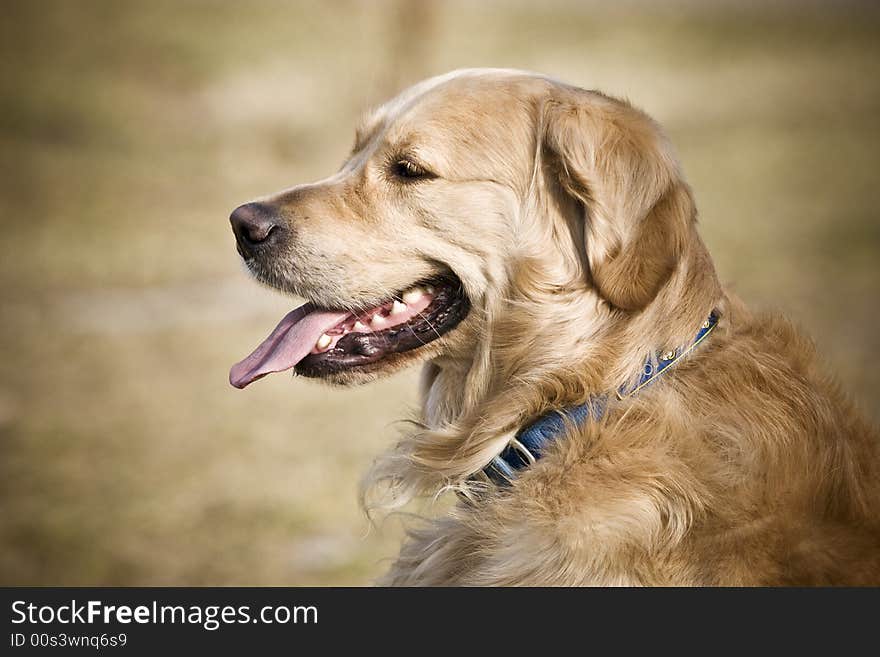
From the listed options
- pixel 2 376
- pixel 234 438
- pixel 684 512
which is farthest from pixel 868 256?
pixel 684 512

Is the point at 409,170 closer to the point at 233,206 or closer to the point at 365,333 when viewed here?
the point at 365,333

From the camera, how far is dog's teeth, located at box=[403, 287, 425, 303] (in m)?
3.14

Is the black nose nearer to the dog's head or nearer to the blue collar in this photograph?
the dog's head

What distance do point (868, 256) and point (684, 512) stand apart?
11596 millimetres

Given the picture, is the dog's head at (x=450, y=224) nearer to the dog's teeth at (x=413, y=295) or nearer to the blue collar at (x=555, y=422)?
the dog's teeth at (x=413, y=295)

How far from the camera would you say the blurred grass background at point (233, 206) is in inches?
237

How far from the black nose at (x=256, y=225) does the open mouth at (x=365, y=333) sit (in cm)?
31

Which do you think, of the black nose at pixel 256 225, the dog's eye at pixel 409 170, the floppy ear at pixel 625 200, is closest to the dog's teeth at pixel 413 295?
the dog's eye at pixel 409 170

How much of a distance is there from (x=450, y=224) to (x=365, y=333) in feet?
1.52

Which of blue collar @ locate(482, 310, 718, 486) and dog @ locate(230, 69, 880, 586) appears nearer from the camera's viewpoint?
dog @ locate(230, 69, 880, 586)

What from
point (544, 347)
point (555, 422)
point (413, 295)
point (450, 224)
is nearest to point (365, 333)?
point (413, 295)

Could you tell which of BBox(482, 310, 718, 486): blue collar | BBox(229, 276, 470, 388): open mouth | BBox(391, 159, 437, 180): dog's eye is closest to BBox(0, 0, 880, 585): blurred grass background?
BBox(229, 276, 470, 388): open mouth

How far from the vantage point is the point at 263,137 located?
17922 millimetres

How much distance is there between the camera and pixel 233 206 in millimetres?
15148
